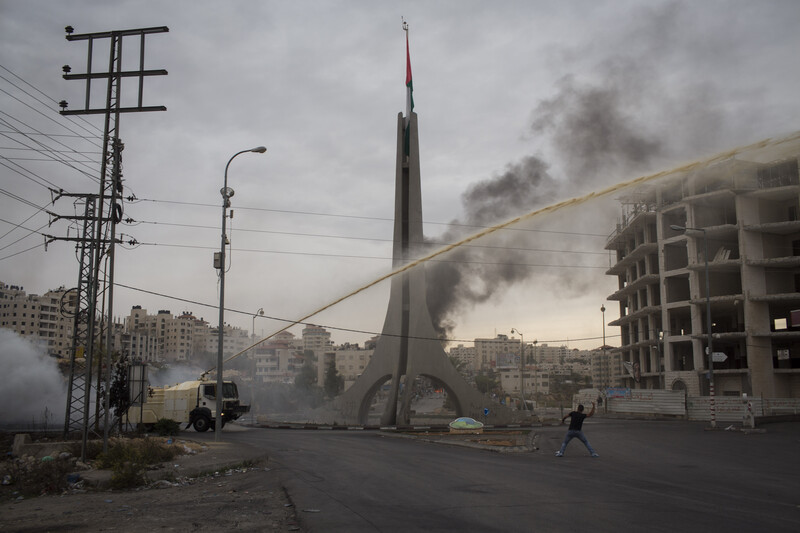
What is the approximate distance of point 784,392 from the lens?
2207 inches

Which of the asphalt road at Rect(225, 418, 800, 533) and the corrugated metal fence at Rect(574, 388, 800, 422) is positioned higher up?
the asphalt road at Rect(225, 418, 800, 533)

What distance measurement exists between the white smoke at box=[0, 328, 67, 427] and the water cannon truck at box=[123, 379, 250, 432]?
36.1ft

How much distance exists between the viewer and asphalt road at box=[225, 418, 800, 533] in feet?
29.0

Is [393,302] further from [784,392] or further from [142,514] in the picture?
[142,514]

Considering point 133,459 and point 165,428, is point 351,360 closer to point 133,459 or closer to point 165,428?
point 165,428

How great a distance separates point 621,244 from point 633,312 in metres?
9.28

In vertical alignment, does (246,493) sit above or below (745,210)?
below

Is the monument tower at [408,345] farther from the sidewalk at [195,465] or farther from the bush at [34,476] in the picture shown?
the bush at [34,476]

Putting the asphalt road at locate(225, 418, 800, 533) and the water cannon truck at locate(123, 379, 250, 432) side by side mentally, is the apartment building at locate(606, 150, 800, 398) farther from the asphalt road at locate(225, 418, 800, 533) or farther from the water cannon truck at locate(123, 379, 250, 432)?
the asphalt road at locate(225, 418, 800, 533)

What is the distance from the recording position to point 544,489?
460 inches

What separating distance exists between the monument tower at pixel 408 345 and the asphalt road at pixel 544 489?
27.1 metres

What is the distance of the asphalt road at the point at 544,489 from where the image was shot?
8.84 meters

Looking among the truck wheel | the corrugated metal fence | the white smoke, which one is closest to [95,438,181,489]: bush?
the truck wheel

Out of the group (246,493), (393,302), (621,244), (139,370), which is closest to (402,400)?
(393,302)
